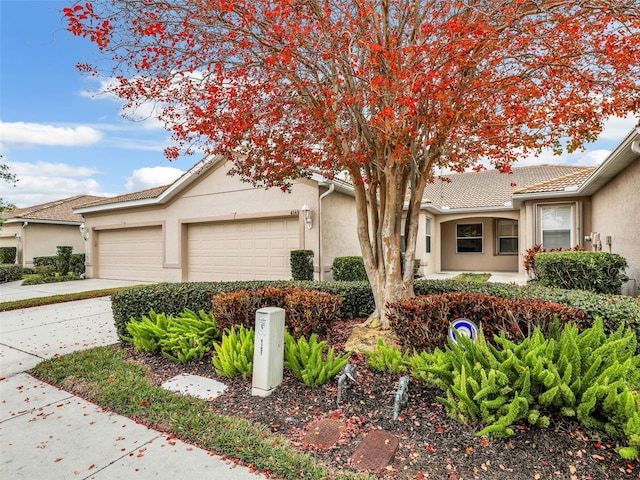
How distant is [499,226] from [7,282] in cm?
2199

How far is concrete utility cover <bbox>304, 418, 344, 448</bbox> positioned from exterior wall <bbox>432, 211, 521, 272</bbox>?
1377 centimetres

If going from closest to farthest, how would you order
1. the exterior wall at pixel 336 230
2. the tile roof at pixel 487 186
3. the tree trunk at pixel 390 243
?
the tree trunk at pixel 390 243
the exterior wall at pixel 336 230
the tile roof at pixel 487 186

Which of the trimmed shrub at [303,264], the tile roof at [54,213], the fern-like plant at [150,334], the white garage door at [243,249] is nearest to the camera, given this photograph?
the fern-like plant at [150,334]

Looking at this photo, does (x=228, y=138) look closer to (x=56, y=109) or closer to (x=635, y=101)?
(x=635, y=101)

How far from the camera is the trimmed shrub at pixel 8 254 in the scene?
20.2 metres

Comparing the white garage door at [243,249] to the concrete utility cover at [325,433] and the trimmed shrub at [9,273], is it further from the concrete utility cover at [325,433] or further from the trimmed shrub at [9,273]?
the trimmed shrub at [9,273]

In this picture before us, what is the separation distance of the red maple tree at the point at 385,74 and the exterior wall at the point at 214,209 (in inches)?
201

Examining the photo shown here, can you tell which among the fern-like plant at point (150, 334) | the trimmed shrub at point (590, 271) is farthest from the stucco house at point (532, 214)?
the fern-like plant at point (150, 334)

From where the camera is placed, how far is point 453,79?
4.25m

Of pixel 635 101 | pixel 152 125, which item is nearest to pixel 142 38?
pixel 152 125

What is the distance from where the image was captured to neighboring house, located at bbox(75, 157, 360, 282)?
10.7 metres

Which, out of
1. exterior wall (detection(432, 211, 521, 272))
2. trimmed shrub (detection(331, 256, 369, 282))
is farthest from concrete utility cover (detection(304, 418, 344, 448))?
exterior wall (detection(432, 211, 521, 272))

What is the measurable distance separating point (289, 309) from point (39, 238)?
21.4m

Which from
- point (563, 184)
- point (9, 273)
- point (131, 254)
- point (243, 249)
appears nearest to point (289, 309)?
point (243, 249)
